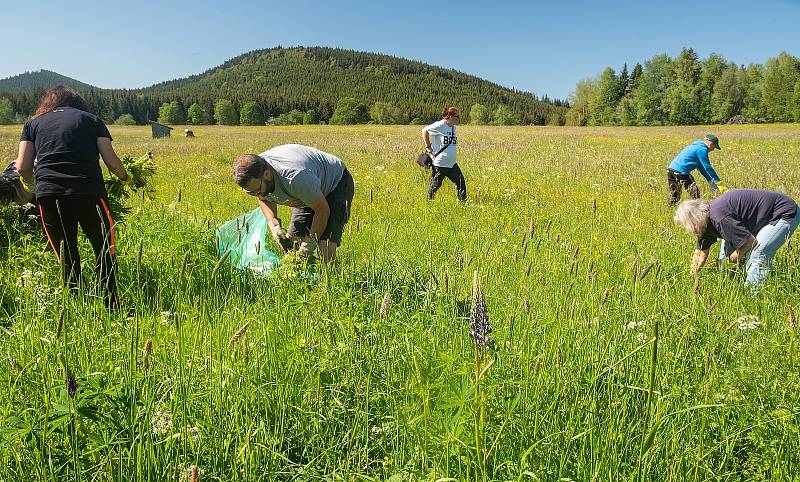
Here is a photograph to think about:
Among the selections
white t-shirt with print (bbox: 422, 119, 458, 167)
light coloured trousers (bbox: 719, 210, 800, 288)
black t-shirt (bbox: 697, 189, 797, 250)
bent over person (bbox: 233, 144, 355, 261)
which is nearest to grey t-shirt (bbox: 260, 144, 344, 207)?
bent over person (bbox: 233, 144, 355, 261)

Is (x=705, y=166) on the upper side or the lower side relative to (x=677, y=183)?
upper

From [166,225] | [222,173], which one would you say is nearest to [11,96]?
[222,173]

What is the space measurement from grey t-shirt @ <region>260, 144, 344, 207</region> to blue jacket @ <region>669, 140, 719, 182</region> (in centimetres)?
670

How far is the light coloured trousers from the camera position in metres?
4.20

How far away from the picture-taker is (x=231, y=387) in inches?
85.0

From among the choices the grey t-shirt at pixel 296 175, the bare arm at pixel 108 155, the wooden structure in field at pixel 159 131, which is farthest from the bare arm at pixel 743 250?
the wooden structure in field at pixel 159 131

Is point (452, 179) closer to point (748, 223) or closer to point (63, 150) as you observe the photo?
point (748, 223)

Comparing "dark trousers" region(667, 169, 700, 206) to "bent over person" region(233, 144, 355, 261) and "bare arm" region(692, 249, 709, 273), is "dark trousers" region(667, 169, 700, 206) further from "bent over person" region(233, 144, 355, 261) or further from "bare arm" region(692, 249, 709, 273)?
"bent over person" region(233, 144, 355, 261)

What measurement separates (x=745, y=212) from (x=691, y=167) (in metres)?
4.46

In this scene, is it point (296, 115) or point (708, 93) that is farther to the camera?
point (296, 115)

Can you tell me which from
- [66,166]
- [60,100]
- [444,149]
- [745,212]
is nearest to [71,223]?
[66,166]

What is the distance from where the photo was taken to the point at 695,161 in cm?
834

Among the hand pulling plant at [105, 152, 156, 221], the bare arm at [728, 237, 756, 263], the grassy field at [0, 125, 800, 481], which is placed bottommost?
the grassy field at [0, 125, 800, 481]

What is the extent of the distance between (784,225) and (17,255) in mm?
6538
